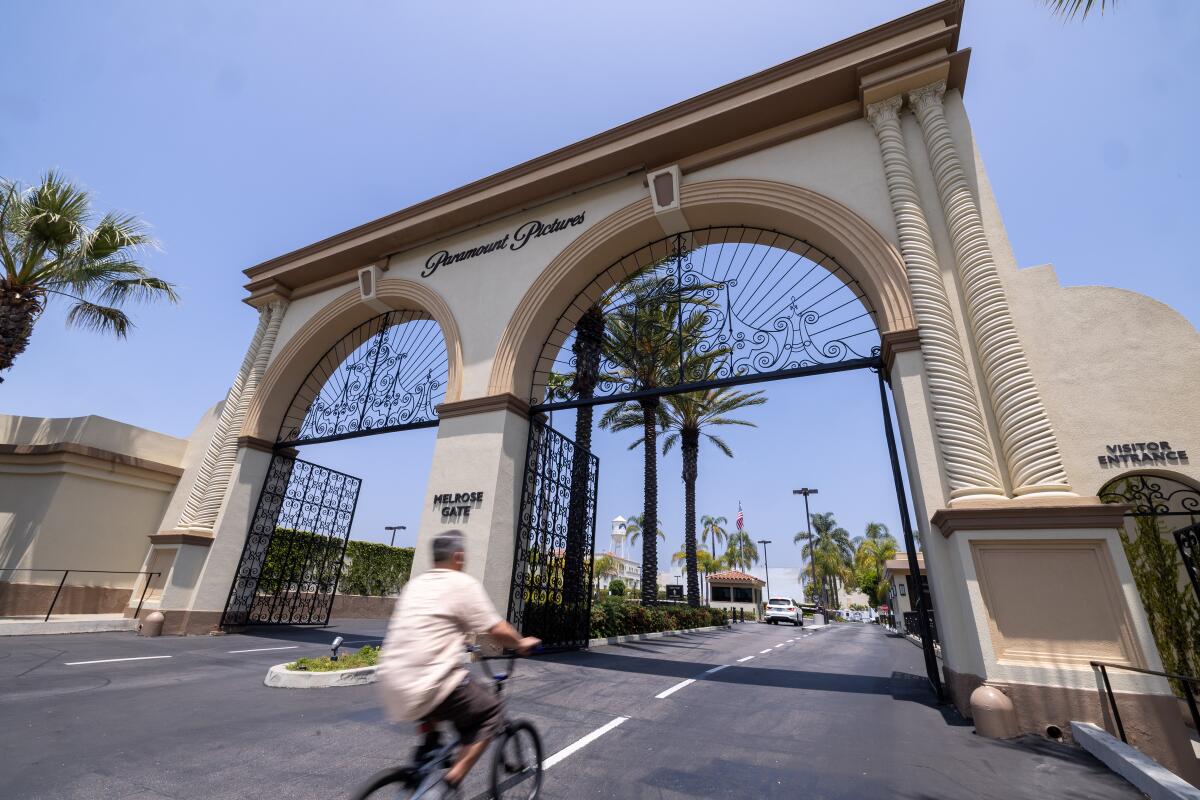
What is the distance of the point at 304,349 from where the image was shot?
521 inches

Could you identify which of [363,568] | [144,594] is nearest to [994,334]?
[144,594]

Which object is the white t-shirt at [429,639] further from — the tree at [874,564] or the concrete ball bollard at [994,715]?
the tree at [874,564]

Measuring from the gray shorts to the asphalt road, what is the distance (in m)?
1.07

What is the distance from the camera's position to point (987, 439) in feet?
20.1

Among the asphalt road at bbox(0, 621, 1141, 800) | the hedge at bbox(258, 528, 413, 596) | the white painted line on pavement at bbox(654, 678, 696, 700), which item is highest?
the hedge at bbox(258, 528, 413, 596)

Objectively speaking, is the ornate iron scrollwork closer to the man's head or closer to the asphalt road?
the asphalt road

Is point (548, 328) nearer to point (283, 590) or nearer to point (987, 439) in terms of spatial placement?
point (987, 439)

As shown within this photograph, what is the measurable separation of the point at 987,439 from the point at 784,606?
1406 inches

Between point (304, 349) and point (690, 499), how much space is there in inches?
600

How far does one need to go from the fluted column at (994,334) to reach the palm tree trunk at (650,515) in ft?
39.8

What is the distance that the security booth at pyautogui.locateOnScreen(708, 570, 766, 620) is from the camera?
48719mm

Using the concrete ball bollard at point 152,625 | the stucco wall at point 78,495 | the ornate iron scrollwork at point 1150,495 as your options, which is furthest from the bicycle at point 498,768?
the stucco wall at point 78,495

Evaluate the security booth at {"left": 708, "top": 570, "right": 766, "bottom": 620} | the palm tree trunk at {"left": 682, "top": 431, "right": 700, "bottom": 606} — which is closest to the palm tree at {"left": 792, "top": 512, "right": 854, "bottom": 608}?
the security booth at {"left": 708, "top": 570, "right": 766, "bottom": 620}

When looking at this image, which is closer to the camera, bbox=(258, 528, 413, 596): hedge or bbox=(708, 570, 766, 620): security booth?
bbox=(258, 528, 413, 596): hedge
